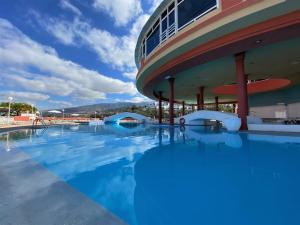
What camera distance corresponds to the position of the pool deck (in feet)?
5.05

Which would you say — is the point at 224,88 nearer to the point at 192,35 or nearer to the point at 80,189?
the point at 192,35

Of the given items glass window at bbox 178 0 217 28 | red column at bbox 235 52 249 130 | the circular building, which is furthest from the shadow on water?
glass window at bbox 178 0 217 28

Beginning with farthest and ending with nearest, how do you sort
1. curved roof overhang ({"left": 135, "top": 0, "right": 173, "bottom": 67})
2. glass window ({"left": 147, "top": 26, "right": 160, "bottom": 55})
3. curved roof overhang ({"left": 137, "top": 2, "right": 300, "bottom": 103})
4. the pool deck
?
glass window ({"left": 147, "top": 26, "right": 160, "bottom": 55}), curved roof overhang ({"left": 135, "top": 0, "right": 173, "bottom": 67}), curved roof overhang ({"left": 137, "top": 2, "right": 300, "bottom": 103}), the pool deck

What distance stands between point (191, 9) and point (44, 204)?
11978 millimetres

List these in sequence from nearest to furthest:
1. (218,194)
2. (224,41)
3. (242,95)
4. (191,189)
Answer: (218,194) < (191,189) < (224,41) < (242,95)

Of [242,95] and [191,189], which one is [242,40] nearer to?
[242,95]

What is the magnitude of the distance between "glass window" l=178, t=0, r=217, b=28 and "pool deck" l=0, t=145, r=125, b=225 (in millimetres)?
10409

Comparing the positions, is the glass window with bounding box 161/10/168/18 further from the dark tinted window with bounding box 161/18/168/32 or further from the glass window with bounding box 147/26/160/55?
the glass window with bounding box 147/26/160/55

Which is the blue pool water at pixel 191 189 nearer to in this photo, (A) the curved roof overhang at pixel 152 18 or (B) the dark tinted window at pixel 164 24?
(B) the dark tinted window at pixel 164 24

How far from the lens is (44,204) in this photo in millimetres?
1852

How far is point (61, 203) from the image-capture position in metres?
1.89

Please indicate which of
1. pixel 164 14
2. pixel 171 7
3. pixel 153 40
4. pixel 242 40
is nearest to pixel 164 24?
pixel 164 14

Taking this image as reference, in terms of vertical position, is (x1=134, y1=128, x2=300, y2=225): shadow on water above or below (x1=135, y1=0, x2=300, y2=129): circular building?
below

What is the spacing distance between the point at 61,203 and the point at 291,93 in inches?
1052
